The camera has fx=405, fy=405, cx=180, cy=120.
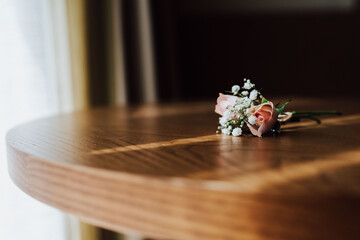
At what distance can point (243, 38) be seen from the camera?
2.39 metres

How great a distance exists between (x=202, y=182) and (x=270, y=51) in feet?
6.88

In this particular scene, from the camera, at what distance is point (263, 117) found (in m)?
0.72

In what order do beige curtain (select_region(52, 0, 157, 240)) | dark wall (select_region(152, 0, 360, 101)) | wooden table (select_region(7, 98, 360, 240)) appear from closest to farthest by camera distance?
1. wooden table (select_region(7, 98, 360, 240))
2. beige curtain (select_region(52, 0, 157, 240))
3. dark wall (select_region(152, 0, 360, 101))

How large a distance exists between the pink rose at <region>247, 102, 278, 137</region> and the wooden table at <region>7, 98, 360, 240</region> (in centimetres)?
2

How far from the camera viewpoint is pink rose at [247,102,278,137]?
0.72 meters

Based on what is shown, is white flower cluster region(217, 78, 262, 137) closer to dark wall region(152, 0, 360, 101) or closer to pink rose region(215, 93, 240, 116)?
pink rose region(215, 93, 240, 116)

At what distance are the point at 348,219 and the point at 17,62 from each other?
1310mm

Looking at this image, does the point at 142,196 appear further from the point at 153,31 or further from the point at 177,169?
the point at 153,31

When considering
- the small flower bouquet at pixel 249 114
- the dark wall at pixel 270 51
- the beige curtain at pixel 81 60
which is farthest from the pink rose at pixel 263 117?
the dark wall at pixel 270 51

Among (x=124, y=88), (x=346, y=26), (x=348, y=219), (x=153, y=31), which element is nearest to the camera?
(x=348, y=219)

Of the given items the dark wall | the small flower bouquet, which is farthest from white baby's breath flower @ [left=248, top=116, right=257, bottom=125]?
the dark wall

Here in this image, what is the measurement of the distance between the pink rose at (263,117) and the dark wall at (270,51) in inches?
63.2

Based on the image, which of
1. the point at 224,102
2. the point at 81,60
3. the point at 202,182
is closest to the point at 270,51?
the point at 81,60

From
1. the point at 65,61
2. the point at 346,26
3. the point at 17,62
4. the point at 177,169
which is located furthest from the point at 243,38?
the point at 177,169
